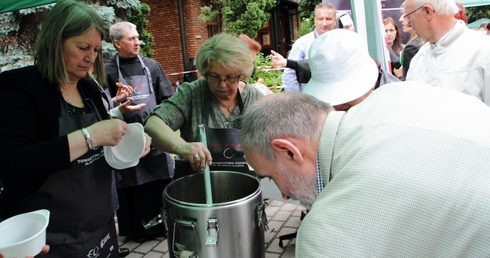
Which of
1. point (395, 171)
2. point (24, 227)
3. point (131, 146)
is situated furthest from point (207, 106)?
point (395, 171)

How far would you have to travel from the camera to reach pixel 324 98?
67.9 inches

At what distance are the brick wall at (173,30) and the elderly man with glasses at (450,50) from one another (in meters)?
9.54

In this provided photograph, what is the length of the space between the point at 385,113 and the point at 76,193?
1.14 meters

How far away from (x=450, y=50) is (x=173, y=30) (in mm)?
10383

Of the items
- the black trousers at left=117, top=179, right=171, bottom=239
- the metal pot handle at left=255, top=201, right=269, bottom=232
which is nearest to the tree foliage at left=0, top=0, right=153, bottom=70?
the black trousers at left=117, top=179, right=171, bottom=239

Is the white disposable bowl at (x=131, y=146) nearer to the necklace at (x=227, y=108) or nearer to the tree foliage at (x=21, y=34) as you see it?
the necklace at (x=227, y=108)

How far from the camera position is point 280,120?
104 centimetres

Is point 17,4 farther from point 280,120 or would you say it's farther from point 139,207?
point 280,120

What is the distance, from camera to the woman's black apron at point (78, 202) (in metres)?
1.46

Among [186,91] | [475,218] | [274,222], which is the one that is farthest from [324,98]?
[274,222]

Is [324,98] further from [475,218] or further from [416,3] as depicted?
[416,3]

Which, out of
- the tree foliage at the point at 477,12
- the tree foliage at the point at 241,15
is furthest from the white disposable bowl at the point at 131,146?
the tree foliage at the point at 477,12

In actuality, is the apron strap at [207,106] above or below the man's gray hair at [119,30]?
below

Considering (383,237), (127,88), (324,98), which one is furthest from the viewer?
(127,88)
